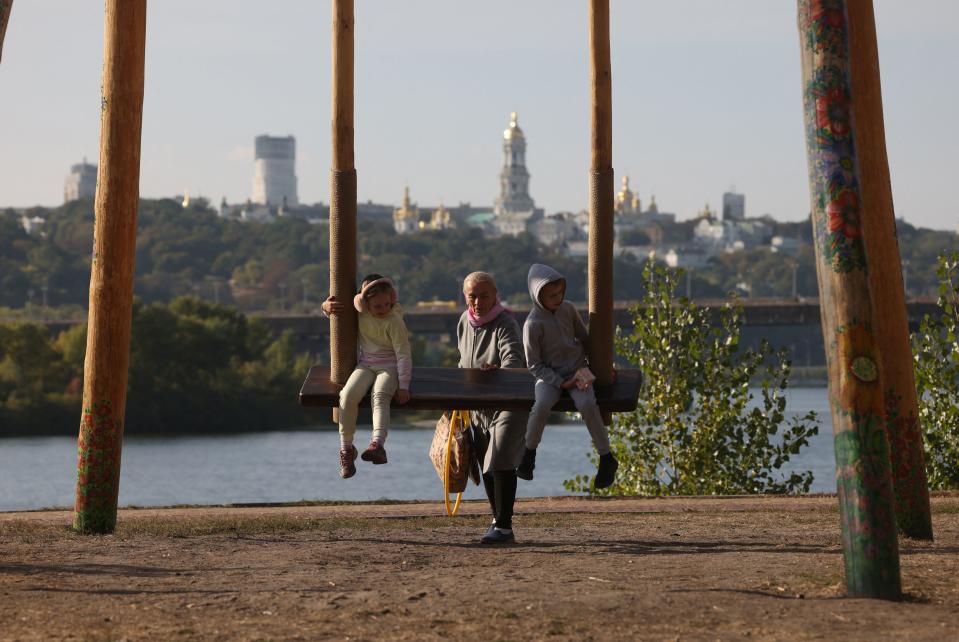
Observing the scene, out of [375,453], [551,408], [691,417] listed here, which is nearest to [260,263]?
[691,417]

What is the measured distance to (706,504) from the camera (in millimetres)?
14797

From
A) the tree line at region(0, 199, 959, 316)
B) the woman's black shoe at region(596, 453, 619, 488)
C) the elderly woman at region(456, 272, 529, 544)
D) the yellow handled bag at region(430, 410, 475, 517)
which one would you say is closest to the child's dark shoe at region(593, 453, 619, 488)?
the woman's black shoe at region(596, 453, 619, 488)

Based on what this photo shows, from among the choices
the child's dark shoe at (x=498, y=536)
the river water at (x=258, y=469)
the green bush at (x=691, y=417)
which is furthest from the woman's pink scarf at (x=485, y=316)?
the river water at (x=258, y=469)

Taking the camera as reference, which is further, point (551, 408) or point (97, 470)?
point (97, 470)

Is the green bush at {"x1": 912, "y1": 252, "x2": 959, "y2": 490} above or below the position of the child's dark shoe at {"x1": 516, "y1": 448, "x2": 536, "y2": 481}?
above

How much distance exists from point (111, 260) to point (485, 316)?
7.43 feet

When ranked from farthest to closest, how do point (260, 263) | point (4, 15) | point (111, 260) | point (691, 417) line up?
point (260, 263)
point (691, 417)
point (111, 260)
point (4, 15)

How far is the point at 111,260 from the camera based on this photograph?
432 inches

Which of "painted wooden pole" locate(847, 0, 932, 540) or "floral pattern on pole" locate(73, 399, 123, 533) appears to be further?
"floral pattern on pole" locate(73, 399, 123, 533)

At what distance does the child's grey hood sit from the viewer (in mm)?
10000

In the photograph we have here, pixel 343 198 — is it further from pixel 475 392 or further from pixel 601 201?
pixel 601 201

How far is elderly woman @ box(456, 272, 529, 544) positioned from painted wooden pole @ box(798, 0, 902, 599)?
262cm

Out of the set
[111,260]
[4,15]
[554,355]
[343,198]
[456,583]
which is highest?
[4,15]

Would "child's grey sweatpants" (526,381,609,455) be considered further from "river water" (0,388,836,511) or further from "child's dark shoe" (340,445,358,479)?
"river water" (0,388,836,511)
